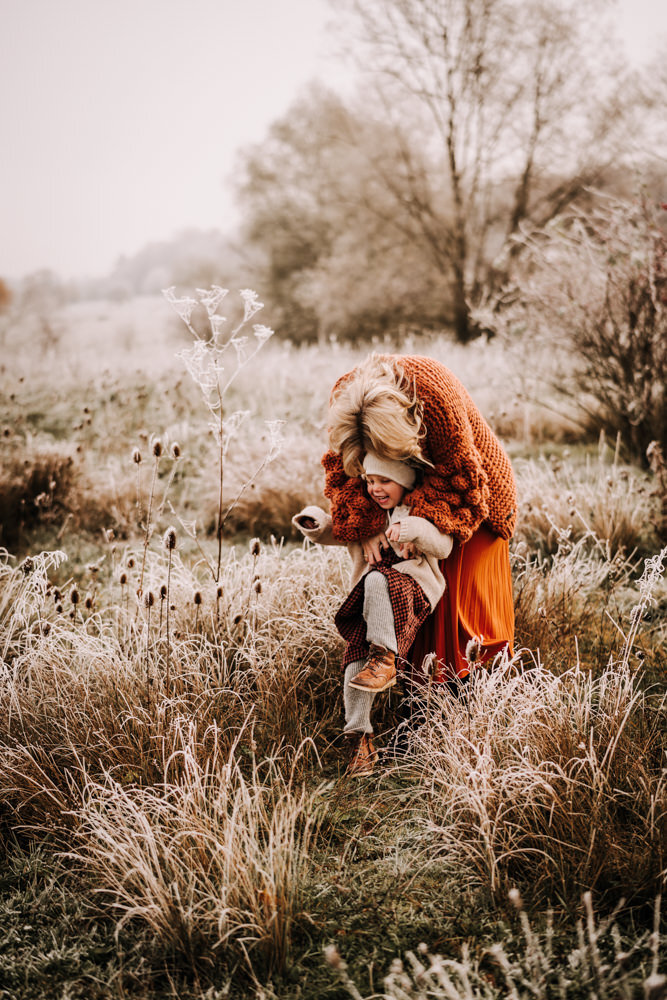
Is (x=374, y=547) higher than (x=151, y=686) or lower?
higher

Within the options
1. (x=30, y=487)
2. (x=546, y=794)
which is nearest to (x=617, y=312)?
(x=546, y=794)

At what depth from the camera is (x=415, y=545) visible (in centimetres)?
265

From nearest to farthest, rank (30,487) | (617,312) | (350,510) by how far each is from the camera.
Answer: (350,510) → (30,487) → (617,312)

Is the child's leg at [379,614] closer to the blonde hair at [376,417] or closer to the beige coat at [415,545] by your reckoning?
the beige coat at [415,545]

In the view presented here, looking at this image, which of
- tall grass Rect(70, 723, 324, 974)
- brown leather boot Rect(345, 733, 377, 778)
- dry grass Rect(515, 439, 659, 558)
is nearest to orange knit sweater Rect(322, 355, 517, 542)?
brown leather boot Rect(345, 733, 377, 778)

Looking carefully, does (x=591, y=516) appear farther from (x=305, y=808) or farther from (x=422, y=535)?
(x=305, y=808)

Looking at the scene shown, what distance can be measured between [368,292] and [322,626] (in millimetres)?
12182

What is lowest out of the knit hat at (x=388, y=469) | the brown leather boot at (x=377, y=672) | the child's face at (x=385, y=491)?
the brown leather boot at (x=377, y=672)

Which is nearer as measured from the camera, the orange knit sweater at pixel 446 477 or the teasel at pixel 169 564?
the teasel at pixel 169 564

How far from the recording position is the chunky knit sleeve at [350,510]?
111 inches

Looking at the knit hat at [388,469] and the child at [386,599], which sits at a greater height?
the knit hat at [388,469]

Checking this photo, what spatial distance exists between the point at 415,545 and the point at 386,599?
209 mm

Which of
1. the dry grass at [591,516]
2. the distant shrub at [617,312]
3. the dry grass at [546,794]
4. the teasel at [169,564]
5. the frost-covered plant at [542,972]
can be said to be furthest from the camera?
the distant shrub at [617,312]

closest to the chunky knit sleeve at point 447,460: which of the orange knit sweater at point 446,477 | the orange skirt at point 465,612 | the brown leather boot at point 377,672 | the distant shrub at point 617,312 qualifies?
the orange knit sweater at point 446,477
